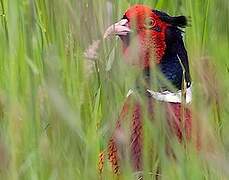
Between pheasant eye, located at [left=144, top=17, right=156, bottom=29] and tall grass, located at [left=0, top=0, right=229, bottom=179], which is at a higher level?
pheasant eye, located at [left=144, top=17, right=156, bottom=29]

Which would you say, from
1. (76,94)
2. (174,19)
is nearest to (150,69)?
(76,94)

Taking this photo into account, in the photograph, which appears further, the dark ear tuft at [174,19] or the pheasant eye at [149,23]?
the dark ear tuft at [174,19]

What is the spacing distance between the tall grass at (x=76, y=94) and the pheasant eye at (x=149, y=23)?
6cm

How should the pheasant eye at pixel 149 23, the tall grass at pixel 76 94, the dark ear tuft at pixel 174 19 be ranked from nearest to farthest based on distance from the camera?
the tall grass at pixel 76 94 → the pheasant eye at pixel 149 23 → the dark ear tuft at pixel 174 19

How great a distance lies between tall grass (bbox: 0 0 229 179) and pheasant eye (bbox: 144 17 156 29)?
0.18 ft

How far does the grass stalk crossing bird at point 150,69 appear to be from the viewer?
1173 millimetres

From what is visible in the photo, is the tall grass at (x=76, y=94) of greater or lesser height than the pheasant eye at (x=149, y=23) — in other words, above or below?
below

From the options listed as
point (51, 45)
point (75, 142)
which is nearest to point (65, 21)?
point (51, 45)

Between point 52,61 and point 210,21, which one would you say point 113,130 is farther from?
point 210,21

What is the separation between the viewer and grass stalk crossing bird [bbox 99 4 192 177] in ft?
3.85

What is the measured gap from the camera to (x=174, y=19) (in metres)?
1.36

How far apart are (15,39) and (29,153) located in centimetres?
19

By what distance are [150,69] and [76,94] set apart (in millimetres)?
124

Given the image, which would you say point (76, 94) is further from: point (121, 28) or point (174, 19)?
point (174, 19)
